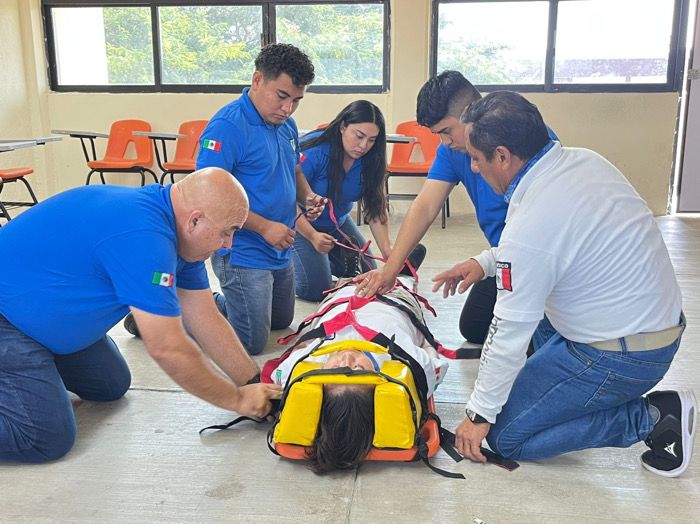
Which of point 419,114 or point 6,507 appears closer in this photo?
point 6,507

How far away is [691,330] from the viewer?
3.13m

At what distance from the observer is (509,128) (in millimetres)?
1680

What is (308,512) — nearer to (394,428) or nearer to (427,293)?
(394,428)

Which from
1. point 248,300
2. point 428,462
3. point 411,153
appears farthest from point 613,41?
point 428,462

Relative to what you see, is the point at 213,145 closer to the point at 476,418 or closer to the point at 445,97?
the point at 445,97

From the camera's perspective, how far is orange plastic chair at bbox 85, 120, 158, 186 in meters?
6.41

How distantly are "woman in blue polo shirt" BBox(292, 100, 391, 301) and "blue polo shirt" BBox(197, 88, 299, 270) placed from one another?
0.93 feet

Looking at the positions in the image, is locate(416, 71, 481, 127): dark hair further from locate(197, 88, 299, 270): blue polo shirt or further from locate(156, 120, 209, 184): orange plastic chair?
locate(156, 120, 209, 184): orange plastic chair

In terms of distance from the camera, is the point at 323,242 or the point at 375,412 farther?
the point at 323,242

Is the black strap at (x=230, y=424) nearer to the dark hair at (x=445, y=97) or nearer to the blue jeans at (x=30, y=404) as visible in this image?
the blue jeans at (x=30, y=404)

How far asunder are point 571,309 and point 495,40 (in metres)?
5.36

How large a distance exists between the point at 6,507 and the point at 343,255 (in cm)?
228

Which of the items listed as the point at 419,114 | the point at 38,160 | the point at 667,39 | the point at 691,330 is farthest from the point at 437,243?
the point at 38,160

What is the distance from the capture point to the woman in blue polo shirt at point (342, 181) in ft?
10.8
